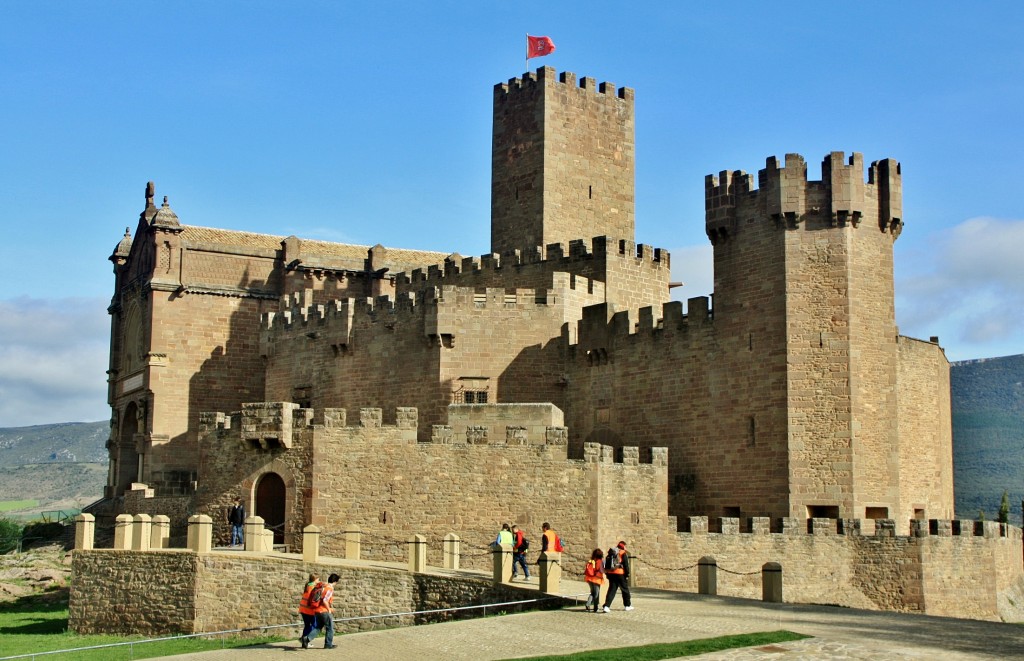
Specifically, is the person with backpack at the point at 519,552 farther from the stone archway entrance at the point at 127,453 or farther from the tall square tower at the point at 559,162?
the stone archway entrance at the point at 127,453

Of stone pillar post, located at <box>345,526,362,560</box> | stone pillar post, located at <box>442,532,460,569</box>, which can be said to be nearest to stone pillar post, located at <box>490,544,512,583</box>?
stone pillar post, located at <box>442,532,460,569</box>

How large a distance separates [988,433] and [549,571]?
122 metres

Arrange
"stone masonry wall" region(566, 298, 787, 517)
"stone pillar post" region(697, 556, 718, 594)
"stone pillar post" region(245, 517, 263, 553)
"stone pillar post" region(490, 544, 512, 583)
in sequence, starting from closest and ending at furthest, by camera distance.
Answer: "stone pillar post" region(490, 544, 512, 583), "stone pillar post" region(697, 556, 718, 594), "stone pillar post" region(245, 517, 263, 553), "stone masonry wall" region(566, 298, 787, 517)

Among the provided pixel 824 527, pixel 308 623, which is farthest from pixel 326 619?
pixel 824 527

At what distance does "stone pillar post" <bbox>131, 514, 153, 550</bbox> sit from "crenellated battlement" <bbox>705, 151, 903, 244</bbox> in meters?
16.2

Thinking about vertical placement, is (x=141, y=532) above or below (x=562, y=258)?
below

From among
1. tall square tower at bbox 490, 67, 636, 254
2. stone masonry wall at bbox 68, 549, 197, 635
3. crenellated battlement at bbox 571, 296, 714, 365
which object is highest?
tall square tower at bbox 490, 67, 636, 254

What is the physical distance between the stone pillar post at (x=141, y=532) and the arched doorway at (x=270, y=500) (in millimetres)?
2596

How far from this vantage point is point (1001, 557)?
32125 mm

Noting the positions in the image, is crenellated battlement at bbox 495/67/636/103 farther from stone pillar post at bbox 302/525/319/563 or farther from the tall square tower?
stone pillar post at bbox 302/525/319/563

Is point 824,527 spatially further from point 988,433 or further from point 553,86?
point 988,433

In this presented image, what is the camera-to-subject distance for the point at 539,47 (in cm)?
4272

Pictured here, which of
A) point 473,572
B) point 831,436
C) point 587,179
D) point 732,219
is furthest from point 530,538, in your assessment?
point 587,179

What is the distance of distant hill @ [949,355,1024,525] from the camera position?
11775cm
